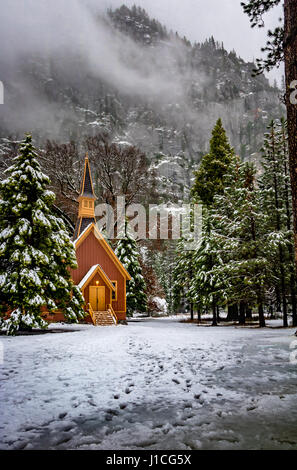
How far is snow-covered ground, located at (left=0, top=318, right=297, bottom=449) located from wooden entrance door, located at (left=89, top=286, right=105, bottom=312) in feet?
44.5

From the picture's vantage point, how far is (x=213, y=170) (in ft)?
85.8

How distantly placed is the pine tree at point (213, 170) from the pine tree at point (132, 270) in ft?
25.9

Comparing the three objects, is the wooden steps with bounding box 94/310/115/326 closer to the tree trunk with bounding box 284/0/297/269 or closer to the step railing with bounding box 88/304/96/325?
the step railing with bounding box 88/304/96/325

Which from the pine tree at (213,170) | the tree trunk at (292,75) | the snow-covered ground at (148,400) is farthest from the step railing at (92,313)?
the tree trunk at (292,75)

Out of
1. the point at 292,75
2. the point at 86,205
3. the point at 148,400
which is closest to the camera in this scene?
the point at 148,400

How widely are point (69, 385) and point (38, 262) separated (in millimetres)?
8454

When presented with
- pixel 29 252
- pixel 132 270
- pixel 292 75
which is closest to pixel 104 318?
pixel 132 270

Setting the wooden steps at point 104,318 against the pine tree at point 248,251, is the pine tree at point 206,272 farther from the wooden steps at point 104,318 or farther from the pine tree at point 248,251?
the wooden steps at point 104,318

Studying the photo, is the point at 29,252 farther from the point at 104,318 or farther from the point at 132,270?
the point at 132,270

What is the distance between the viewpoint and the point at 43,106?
6713 inches

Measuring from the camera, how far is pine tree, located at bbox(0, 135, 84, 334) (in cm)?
1189

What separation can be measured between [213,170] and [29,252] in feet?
61.2
